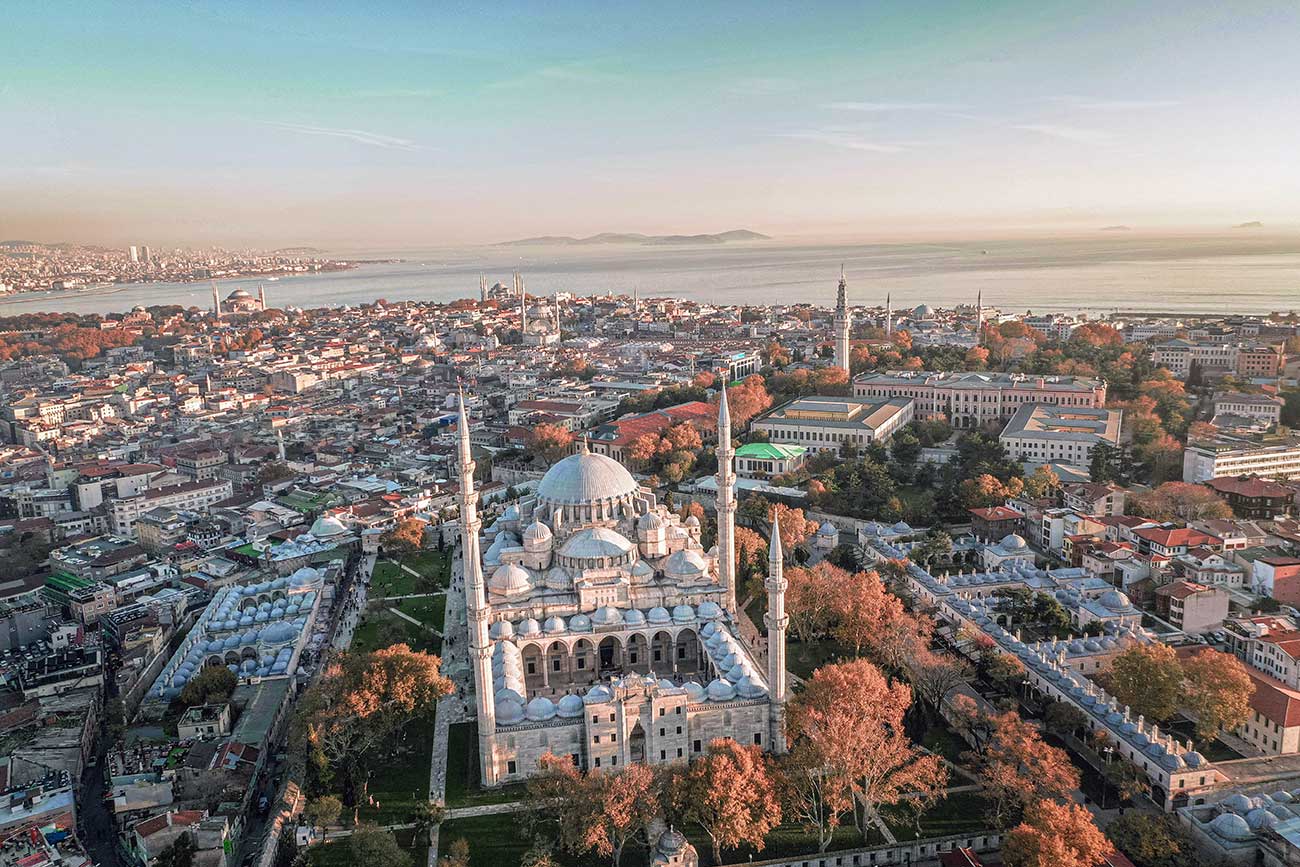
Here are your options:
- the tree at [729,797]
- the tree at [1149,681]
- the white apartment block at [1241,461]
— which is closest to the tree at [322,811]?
the tree at [729,797]

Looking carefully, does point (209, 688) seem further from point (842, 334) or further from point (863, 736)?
point (842, 334)

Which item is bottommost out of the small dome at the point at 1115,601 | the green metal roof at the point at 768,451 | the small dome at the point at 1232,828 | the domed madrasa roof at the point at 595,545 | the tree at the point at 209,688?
the tree at the point at 209,688

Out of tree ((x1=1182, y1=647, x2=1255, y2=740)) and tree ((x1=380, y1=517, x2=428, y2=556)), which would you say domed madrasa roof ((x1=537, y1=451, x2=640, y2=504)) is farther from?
tree ((x1=1182, y1=647, x2=1255, y2=740))

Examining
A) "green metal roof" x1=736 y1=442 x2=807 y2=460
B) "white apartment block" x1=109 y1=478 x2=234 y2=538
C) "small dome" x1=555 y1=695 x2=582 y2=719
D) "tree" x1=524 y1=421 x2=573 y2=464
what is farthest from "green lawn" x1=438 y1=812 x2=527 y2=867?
"tree" x1=524 y1=421 x2=573 y2=464

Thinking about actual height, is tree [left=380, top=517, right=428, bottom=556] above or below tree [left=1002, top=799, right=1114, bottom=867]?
below

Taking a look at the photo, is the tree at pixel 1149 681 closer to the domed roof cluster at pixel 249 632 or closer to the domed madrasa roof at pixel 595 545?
the domed madrasa roof at pixel 595 545

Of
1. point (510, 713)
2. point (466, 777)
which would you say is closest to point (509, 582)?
point (510, 713)

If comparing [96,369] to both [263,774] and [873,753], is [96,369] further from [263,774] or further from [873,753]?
[873,753]
